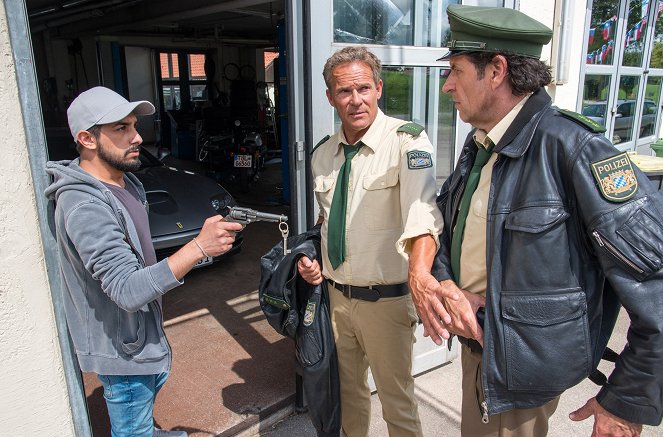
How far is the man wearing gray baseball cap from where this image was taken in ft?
5.36

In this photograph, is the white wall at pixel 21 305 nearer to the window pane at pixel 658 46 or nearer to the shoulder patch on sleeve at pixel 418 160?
the shoulder patch on sleeve at pixel 418 160

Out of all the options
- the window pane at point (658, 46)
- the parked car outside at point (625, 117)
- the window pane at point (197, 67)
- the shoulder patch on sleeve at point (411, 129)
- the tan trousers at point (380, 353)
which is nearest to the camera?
the shoulder patch on sleeve at point (411, 129)

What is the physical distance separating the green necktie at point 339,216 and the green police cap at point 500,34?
28.0 inches

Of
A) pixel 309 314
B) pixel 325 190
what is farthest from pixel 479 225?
pixel 309 314

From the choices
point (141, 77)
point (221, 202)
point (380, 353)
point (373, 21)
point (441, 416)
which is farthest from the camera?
point (141, 77)

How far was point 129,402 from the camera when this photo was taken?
1908mm

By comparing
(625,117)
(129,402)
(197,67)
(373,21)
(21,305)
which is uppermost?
(197,67)

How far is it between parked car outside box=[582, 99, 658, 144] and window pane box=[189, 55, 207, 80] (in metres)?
11.7

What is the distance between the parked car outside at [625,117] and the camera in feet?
16.3

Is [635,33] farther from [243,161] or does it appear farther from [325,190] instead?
[243,161]

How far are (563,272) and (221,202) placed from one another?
13.9ft

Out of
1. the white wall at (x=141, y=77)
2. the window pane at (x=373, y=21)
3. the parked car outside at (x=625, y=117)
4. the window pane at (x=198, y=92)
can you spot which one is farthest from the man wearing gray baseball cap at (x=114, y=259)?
the window pane at (x=198, y=92)

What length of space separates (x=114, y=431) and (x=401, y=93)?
7.51 feet

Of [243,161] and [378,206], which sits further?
[243,161]
